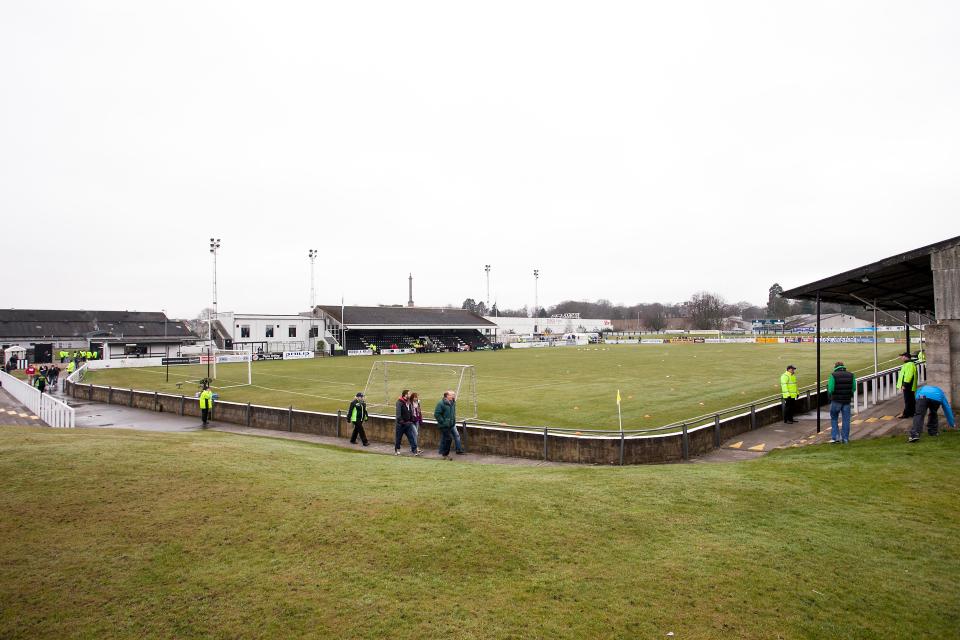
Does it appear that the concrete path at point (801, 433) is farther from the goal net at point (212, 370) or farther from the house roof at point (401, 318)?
the house roof at point (401, 318)

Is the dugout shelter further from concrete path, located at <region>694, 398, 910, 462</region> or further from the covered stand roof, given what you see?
concrete path, located at <region>694, 398, 910, 462</region>

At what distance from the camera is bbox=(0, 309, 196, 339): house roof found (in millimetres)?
61469

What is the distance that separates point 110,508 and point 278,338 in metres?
62.0

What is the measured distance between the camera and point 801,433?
1458cm

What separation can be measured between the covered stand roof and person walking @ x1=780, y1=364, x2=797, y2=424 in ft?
7.56

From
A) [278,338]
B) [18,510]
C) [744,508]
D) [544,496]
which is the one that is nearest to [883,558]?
[744,508]

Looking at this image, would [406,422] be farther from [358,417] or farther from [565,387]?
[565,387]

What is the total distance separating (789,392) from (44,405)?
25.5 metres

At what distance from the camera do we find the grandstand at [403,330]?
6919 centimetres

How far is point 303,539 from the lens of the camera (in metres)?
5.93

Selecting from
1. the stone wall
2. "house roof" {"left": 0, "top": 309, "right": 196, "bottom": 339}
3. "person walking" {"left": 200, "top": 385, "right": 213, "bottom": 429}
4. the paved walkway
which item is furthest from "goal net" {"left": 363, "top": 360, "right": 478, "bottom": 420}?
"house roof" {"left": 0, "top": 309, "right": 196, "bottom": 339}

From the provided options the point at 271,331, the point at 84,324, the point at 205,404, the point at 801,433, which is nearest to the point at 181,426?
the point at 205,404

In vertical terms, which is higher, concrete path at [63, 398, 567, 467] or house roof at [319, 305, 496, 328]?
house roof at [319, 305, 496, 328]

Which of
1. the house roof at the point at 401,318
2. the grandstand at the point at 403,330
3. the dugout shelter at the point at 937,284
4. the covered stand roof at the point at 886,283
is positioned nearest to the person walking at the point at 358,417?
the covered stand roof at the point at 886,283
